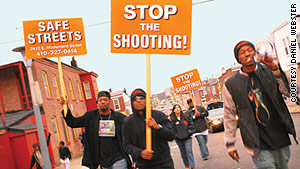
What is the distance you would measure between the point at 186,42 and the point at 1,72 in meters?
20.4

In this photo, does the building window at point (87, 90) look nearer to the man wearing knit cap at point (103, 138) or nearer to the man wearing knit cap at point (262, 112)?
the man wearing knit cap at point (103, 138)

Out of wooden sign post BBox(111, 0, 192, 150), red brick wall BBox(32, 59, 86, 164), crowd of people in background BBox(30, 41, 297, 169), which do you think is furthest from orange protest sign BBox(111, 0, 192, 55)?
red brick wall BBox(32, 59, 86, 164)

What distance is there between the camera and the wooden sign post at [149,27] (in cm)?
543

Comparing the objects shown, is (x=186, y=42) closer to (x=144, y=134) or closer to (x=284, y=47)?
(x=144, y=134)

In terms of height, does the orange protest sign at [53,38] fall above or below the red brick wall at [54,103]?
above

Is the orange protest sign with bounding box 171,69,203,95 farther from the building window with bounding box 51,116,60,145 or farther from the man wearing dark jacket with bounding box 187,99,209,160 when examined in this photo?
the building window with bounding box 51,116,60,145

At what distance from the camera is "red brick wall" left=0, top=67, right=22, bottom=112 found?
74.8 feet

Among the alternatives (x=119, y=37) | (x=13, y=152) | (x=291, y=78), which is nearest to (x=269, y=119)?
(x=291, y=78)

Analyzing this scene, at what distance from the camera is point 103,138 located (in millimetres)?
5562

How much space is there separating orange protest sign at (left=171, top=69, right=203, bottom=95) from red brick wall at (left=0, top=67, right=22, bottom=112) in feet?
42.9

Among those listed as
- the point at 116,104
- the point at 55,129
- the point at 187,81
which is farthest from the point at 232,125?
the point at 116,104

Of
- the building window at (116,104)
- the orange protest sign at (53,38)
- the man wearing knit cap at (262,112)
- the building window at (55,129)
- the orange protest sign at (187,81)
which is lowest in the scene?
the building window at (116,104)

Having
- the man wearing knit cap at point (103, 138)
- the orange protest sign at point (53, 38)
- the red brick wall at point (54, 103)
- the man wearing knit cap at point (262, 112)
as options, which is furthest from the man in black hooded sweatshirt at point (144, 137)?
the red brick wall at point (54, 103)

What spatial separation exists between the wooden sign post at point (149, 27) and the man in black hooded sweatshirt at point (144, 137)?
947 mm
